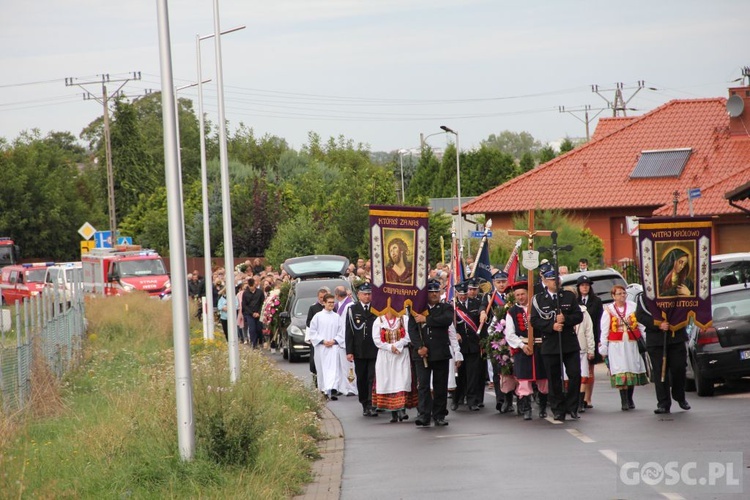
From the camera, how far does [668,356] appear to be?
1634 cm

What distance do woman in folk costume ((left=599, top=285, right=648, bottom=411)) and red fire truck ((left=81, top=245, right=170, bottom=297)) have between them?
31029mm

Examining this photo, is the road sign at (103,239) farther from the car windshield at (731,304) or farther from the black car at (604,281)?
the car windshield at (731,304)

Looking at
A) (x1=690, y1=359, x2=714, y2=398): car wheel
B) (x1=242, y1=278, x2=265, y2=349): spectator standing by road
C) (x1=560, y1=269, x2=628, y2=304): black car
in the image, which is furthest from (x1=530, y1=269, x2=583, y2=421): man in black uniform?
(x1=242, y1=278, x2=265, y2=349): spectator standing by road

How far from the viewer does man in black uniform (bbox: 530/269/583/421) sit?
1609cm

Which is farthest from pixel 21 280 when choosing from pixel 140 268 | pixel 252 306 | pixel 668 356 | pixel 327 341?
pixel 668 356

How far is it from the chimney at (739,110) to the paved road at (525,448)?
3106cm

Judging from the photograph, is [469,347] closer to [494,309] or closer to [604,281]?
[494,309]

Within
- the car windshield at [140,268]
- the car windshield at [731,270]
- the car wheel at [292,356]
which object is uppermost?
the car windshield at [731,270]

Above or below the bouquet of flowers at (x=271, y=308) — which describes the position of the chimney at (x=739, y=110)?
above

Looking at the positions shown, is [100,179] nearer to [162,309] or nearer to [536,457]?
[162,309]

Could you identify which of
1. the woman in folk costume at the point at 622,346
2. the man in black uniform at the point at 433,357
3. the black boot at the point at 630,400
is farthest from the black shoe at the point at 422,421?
the black boot at the point at 630,400

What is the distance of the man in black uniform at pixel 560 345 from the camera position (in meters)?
16.1

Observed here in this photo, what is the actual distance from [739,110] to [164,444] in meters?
40.0

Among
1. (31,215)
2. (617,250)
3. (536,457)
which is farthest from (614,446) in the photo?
(31,215)
